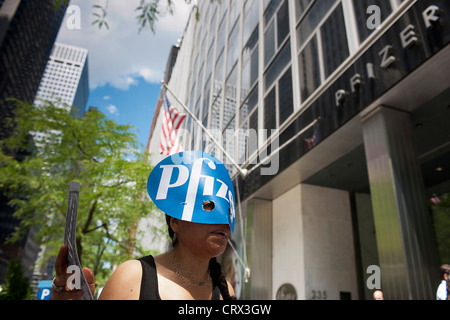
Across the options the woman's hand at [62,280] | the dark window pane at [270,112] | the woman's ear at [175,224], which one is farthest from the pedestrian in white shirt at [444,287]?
the dark window pane at [270,112]

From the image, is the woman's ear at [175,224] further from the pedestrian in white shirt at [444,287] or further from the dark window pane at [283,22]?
the dark window pane at [283,22]

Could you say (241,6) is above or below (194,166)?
above

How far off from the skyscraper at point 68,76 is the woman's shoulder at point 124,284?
15.5m

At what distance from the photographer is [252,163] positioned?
50.0 ft

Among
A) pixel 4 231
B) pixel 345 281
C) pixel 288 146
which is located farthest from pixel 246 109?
pixel 4 231

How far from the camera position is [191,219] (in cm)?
143

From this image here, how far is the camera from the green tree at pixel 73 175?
12336mm

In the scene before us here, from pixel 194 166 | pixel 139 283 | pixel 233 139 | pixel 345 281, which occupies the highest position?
pixel 233 139

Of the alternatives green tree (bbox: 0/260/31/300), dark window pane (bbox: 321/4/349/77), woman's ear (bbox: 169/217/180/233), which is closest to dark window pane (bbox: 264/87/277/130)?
dark window pane (bbox: 321/4/349/77)

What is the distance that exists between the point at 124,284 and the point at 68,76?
2344 inches
